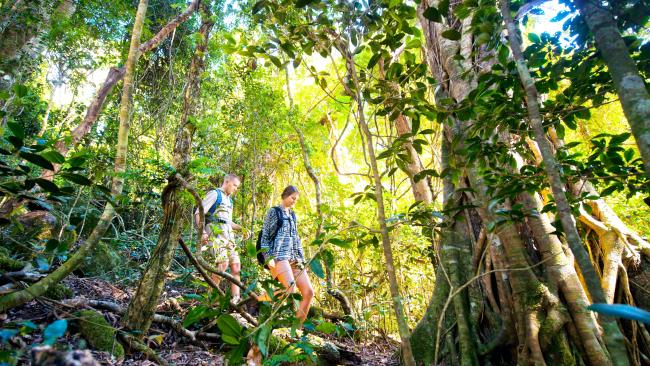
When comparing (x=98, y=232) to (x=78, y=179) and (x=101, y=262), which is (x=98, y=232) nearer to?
(x=78, y=179)

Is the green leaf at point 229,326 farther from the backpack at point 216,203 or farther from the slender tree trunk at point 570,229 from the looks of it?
the backpack at point 216,203

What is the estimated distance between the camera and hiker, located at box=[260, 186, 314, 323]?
3602 mm

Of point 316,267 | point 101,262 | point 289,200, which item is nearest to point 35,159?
point 316,267

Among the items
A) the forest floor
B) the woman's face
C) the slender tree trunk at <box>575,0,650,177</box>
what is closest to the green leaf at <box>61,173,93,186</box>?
the forest floor

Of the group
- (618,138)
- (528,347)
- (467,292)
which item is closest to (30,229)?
(467,292)

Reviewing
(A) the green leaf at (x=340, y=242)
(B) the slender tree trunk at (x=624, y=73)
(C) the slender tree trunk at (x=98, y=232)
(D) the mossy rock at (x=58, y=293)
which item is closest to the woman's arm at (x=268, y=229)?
(C) the slender tree trunk at (x=98, y=232)

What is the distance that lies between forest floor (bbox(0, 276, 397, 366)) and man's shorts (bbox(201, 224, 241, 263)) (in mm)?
666

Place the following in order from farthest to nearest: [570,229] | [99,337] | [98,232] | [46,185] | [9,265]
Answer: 1. [9,265]
2. [99,337]
3. [98,232]
4. [46,185]
5. [570,229]

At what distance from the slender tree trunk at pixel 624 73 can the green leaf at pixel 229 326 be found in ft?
4.59

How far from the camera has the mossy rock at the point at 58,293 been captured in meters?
3.09

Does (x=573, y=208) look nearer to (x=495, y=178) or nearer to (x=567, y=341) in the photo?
(x=495, y=178)

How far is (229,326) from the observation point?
53.6 inches

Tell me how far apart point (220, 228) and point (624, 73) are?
3410 millimetres

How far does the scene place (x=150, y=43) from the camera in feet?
18.4
